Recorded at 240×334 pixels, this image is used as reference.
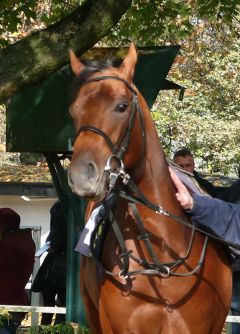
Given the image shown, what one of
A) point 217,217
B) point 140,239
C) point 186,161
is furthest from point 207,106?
point 140,239

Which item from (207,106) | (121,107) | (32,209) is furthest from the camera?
(207,106)

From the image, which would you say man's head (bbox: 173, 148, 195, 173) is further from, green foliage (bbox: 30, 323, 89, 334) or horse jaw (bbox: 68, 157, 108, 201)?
horse jaw (bbox: 68, 157, 108, 201)

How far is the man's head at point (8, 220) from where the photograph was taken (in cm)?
1002

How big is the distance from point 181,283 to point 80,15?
3339mm

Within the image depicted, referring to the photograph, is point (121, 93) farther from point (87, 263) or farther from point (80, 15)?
point (80, 15)

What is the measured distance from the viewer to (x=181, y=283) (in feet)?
18.4

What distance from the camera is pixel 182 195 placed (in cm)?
573

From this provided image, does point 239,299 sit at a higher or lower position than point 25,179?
lower

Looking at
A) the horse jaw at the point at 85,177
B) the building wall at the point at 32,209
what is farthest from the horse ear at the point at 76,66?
the building wall at the point at 32,209

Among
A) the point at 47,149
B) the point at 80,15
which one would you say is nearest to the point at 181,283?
the point at 80,15

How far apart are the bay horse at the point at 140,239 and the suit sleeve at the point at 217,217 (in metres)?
0.10

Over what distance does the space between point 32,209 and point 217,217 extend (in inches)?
599

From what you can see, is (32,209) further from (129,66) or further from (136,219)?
(129,66)

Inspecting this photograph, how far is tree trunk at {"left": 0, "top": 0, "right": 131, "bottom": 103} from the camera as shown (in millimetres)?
7578
